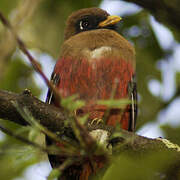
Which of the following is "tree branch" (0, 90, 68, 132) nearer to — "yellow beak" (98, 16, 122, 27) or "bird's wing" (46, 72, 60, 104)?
"bird's wing" (46, 72, 60, 104)

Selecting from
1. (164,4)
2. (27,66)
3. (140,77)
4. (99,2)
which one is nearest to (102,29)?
(99,2)

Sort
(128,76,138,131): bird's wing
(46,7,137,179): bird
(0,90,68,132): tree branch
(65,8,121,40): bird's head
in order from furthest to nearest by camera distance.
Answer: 1. (65,8,121,40): bird's head
2. (128,76,138,131): bird's wing
3. (46,7,137,179): bird
4. (0,90,68,132): tree branch

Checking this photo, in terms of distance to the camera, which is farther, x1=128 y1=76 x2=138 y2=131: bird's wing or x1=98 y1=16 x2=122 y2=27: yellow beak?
x1=98 y1=16 x2=122 y2=27: yellow beak

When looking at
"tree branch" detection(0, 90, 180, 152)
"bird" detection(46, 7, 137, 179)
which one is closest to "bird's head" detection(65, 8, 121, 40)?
"bird" detection(46, 7, 137, 179)

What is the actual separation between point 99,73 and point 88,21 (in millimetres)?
1293

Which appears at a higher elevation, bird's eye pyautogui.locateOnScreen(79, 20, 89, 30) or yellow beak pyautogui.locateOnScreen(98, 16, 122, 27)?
bird's eye pyautogui.locateOnScreen(79, 20, 89, 30)

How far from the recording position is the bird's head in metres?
4.92

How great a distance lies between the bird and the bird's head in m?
0.41

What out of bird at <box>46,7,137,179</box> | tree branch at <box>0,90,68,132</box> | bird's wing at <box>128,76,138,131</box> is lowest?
bird's wing at <box>128,76,138,131</box>

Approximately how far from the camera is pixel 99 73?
392 centimetres

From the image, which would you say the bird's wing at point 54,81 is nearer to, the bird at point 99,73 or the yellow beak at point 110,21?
the bird at point 99,73

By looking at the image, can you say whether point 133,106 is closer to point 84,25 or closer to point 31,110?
point 84,25

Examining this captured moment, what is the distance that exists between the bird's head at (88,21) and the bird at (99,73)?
0.41 m

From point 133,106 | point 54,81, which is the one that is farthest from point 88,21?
point 133,106
